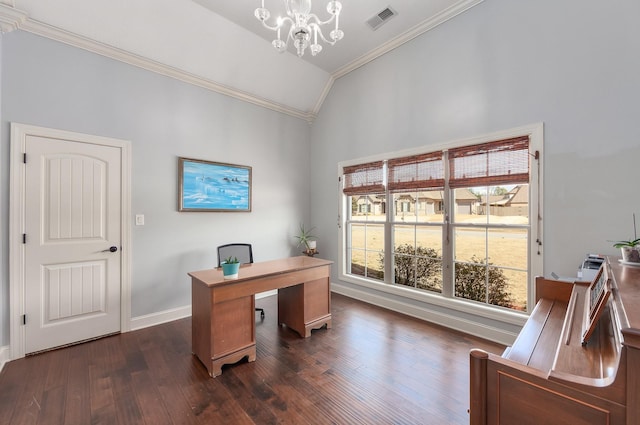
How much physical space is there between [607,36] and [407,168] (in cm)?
201

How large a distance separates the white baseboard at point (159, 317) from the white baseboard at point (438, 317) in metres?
2.35

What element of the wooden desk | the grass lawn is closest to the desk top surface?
the wooden desk

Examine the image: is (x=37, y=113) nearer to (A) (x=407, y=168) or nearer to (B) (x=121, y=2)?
(B) (x=121, y=2)

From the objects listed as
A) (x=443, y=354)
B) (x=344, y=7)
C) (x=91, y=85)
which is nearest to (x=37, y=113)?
(x=91, y=85)

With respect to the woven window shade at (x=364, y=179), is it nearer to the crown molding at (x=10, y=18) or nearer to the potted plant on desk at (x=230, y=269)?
the potted plant on desk at (x=230, y=269)

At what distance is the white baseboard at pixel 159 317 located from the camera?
3.08 metres

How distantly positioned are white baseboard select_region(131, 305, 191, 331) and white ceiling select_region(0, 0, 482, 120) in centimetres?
296

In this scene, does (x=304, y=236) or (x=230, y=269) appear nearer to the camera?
(x=230, y=269)

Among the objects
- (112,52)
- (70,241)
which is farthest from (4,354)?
(112,52)

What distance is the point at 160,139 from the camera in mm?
3271

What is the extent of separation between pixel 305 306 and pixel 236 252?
1160mm

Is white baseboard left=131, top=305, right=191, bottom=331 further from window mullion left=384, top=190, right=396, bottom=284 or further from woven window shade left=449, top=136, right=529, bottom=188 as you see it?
woven window shade left=449, top=136, right=529, bottom=188

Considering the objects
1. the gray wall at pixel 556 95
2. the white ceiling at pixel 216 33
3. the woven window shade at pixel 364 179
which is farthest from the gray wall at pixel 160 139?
the gray wall at pixel 556 95

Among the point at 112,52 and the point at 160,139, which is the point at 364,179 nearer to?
the point at 160,139
